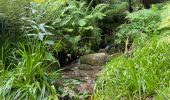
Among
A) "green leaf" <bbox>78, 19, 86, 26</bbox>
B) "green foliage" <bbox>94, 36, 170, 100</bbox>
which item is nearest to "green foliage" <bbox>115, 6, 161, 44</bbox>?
"green leaf" <bbox>78, 19, 86, 26</bbox>

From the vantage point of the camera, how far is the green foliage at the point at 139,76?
4.24 meters

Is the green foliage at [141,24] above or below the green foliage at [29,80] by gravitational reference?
above

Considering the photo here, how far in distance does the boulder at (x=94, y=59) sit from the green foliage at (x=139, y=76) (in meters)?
1.17

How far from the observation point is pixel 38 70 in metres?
4.64

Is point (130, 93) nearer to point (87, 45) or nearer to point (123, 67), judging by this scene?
point (123, 67)

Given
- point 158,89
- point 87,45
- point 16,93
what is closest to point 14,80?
point 16,93

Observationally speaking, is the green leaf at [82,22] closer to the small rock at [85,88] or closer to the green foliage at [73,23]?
the green foliage at [73,23]

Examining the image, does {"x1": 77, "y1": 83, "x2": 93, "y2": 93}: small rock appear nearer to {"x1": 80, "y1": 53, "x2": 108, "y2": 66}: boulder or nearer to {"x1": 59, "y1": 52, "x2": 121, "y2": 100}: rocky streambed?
{"x1": 59, "y1": 52, "x2": 121, "y2": 100}: rocky streambed

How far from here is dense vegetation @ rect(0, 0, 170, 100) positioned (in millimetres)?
4391

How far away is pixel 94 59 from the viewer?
6.17m

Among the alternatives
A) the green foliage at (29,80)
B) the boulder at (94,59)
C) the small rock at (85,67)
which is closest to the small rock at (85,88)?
the green foliage at (29,80)

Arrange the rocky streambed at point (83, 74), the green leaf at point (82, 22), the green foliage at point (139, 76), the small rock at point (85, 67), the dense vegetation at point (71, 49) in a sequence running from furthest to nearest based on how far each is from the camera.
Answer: the green leaf at point (82, 22), the small rock at point (85, 67), the rocky streambed at point (83, 74), the dense vegetation at point (71, 49), the green foliage at point (139, 76)

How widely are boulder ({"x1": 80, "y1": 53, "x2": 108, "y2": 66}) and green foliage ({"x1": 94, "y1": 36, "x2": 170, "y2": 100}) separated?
1.17 meters

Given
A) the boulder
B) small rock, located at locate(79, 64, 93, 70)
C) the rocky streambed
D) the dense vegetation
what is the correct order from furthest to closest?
the boulder < small rock, located at locate(79, 64, 93, 70) < the rocky streambed < the dense vegetation
